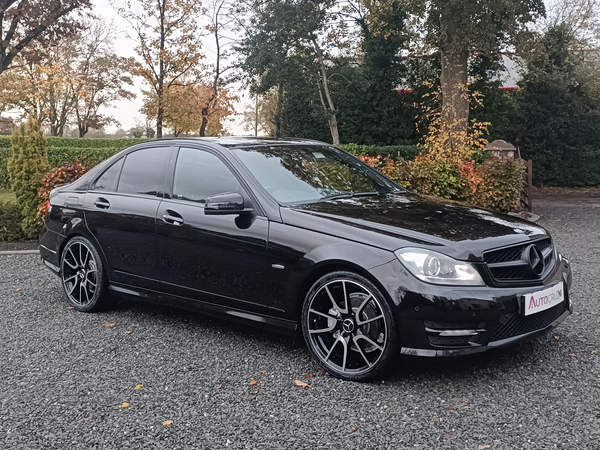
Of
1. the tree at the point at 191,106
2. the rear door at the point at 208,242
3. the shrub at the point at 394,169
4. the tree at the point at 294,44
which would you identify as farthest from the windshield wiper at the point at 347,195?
the tree at the point at 191,106

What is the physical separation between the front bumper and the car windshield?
114 centimetres

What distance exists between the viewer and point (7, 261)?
28.4 feet

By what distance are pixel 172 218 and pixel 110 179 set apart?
1.16 meters

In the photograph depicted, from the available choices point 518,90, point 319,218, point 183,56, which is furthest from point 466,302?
point 183,56

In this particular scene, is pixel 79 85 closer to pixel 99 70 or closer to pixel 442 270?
pixel 99 70

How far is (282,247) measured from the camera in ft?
13.7

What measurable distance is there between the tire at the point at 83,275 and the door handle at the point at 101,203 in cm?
36

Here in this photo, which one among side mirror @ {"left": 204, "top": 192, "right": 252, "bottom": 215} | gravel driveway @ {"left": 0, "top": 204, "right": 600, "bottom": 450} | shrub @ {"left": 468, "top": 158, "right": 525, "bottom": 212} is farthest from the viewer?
shrub @ {"left": 468, "top": 158, "right": 525, "bottom": 212}

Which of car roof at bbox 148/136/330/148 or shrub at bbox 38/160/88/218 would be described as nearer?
car roof at bbox 148/136/330/148

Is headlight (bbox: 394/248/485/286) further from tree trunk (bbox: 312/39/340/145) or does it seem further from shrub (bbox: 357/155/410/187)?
tree trunk (bbox: 312/39/340/145)

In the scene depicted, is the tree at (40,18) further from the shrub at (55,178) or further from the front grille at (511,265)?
the front grille at (511,265)

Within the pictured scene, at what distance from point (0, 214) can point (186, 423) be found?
26.4 ft

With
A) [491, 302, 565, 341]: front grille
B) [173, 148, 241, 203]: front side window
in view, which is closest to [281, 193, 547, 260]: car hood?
[491, 302, 565, 341]: front grille

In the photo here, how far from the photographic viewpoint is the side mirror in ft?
14.0
